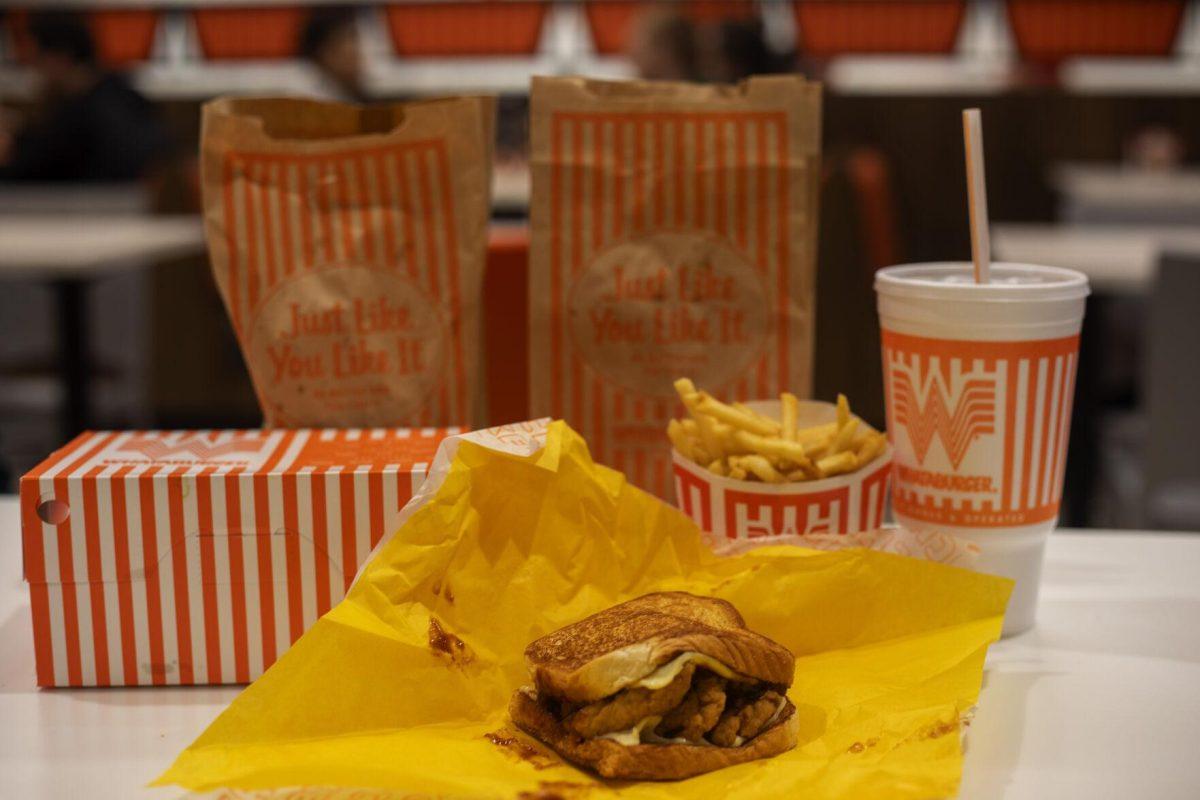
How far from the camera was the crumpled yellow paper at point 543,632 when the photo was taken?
3.06ft

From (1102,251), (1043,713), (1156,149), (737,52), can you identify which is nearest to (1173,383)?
(1102,251)

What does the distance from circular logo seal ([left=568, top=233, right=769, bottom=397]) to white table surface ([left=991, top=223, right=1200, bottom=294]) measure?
1.51 metres

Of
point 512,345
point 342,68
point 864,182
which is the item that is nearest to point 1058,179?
point 864,182

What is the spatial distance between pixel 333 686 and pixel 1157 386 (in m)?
2.25

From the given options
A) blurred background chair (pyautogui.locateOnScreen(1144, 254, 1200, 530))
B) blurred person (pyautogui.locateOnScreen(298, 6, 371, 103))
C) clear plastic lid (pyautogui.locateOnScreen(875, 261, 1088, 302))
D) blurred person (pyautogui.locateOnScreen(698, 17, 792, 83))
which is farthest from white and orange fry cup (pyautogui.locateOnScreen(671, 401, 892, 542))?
blurred person (pyautogui.locateOnScreen(298, 6, 371, 103))

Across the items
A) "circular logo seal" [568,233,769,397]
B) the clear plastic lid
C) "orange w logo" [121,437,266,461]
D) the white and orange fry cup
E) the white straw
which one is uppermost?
the white straw

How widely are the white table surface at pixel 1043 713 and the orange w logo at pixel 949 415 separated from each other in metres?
0.20

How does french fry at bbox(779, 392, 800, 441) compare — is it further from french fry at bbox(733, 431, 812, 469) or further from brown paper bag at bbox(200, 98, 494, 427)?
brown paper bag at bbox(200, 98, 494, 427)

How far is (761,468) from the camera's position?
1.23 metres

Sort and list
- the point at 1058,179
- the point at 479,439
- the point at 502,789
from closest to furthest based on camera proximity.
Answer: the point at 502,789
the point at 479,439
the point at 1058,179

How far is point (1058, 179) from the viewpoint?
659 cm

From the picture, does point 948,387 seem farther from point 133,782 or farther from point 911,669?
point 133,782

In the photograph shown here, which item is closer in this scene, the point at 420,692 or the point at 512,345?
the point at 420,692

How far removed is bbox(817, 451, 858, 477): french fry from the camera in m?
1.24
